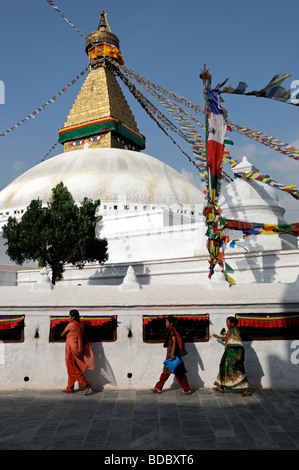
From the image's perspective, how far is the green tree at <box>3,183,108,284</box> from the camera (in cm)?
1616

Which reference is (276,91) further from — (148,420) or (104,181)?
(104,181)

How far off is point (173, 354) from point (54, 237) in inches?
417

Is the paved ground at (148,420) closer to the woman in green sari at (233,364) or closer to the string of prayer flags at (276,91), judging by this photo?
the woman in green sari at (233,364)

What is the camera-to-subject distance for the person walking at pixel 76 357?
679cm

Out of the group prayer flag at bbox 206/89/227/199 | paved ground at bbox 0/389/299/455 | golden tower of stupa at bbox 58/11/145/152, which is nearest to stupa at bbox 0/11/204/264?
golden tower of stupa at bbox 58/11/145/152

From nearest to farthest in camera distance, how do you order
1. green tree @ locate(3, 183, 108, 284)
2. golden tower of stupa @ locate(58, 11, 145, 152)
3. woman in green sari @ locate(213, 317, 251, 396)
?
1. woman in green sari @ locate(213, 317, 251, 396)
2. green tree @ locate(3, 183, 108, 284)
3. golden tower of stupa @ locate(58, 11, 145, 152)

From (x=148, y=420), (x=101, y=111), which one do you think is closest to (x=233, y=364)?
(x=148, y=420)

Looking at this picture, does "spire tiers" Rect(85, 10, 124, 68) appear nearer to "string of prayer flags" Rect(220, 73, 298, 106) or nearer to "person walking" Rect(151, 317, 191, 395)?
"string of prayer flags" Rect(220, 73, 298, 106)

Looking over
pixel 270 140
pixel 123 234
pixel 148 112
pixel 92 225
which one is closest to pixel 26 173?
pixel 148 112

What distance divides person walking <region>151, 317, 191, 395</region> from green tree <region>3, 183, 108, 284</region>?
1008cm

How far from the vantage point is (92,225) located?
56.4ft

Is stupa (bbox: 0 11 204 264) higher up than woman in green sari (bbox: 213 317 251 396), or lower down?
higher up

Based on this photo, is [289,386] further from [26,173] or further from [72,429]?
[26,173]

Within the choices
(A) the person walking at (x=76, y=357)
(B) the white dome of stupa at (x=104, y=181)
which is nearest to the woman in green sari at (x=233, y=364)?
(A) the person walking at (x=76, y=357)
